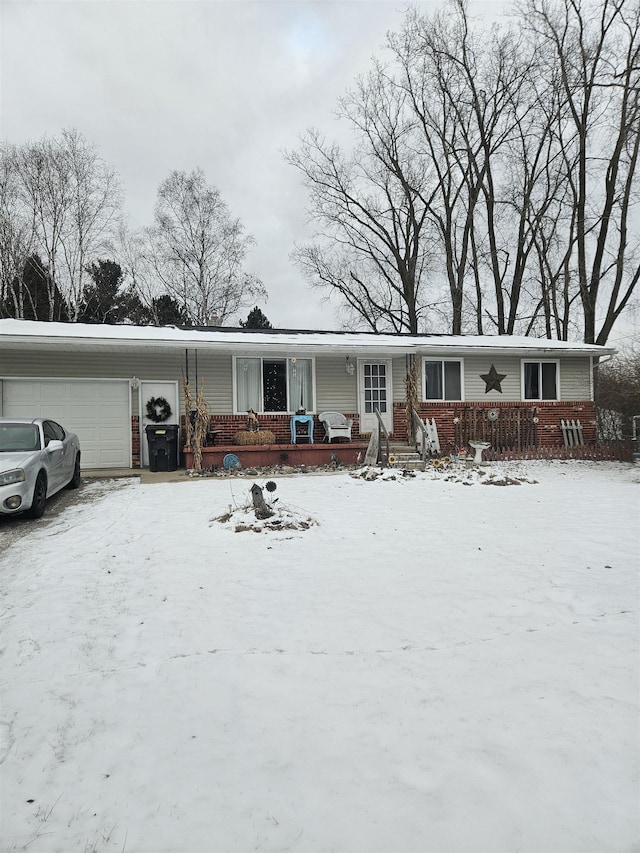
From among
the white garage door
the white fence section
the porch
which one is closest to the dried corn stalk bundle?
the porch

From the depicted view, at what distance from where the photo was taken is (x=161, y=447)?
10.6 m

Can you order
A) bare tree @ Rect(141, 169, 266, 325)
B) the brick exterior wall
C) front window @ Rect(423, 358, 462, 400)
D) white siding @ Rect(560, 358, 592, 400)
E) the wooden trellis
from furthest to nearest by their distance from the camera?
bare tree @ Rect(141, 169, 266, 325)
white siding @ Rect(560, 358, 592, 400)
front window @ Rect(423, 358, 462, 400)
the brick exterior wall
the wooden trellis

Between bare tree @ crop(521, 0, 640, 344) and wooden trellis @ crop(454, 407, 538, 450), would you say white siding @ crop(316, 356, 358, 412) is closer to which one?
wooden trellis @ crop(454, 407, 538, 450)

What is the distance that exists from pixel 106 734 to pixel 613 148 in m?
23.3

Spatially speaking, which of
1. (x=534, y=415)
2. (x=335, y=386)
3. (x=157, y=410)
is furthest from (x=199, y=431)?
(x=534, y=415)

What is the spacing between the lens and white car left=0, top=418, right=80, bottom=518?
591 centimetres

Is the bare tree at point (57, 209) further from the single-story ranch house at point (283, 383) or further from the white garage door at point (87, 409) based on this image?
the white garage door at point (87, 409)

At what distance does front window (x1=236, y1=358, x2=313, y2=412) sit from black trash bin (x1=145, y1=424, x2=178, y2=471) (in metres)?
2.10

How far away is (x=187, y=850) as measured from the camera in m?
1.57

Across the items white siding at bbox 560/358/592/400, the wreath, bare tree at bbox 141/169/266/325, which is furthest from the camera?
bare tree at bbox 141/169/266/325

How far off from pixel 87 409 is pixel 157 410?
156cm

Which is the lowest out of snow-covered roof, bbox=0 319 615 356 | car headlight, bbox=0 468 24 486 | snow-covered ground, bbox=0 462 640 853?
snow-covered ground, bbox=0 462 640 853

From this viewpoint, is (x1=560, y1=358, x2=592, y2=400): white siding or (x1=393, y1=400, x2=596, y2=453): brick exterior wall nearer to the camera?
(x1=393, y1=400, x2=596, y2=453): brick exterior wall

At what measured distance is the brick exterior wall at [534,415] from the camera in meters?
13.2
